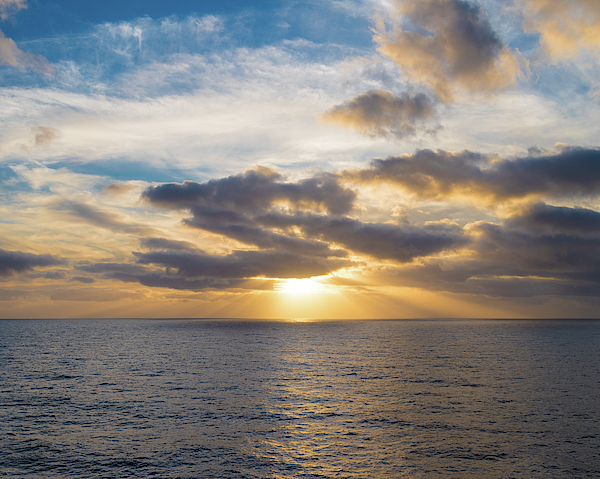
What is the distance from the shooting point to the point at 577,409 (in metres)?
48.1

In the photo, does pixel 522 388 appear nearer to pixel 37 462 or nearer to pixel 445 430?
pixel 445 430

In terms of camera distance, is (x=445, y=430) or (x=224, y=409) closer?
(x=445, y=430)

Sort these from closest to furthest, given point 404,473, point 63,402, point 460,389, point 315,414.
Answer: point 404,473
point 315,414
point 63,402
point 460,389

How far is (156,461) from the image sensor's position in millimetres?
32062

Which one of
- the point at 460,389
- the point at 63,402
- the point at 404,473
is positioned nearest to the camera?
the point at 404,473

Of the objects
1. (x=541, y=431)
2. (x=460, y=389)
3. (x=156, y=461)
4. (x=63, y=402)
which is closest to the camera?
(x=156, y=461)

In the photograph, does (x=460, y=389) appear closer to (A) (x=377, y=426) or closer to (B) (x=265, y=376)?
(A) (x=377, y=426)

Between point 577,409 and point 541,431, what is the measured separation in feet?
42.7

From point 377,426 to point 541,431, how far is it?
16.3 m

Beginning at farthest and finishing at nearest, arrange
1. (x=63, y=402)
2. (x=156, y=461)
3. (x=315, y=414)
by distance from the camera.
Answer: (x=63, y=402)
(x=315, y=414)
(x=156, y=461)

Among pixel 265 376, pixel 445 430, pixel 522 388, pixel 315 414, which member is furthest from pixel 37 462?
pixel 522 388

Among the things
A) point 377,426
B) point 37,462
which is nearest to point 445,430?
point 377,426

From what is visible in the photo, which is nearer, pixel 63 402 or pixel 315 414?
pixel 315 414

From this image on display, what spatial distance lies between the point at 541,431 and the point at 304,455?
24747 millimetres
